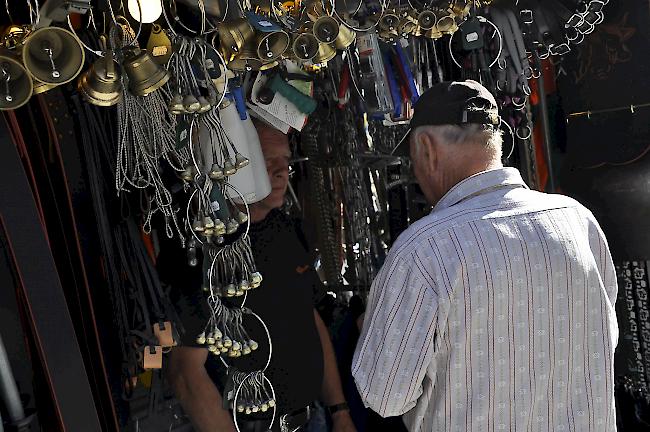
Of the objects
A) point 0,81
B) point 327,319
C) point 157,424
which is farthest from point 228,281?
point 327,319

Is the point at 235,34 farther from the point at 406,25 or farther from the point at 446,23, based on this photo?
the point at 446,23

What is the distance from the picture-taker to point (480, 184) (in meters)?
2.06

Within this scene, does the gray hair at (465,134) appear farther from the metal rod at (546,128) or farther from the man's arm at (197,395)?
the metal rod at (546,128)

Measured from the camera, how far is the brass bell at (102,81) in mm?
1703

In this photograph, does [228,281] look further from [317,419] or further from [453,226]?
[317,419]

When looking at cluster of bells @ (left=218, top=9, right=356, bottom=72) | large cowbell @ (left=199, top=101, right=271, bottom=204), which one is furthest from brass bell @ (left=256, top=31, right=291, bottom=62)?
large cowbell @ (left=199, top=101, right=271, bottom=204)

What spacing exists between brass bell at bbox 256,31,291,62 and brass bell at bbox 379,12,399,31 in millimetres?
501

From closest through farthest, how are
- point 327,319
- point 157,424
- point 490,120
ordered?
point 490,120 < point 157,424 < point 327,319

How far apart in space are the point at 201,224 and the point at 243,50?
418 mm

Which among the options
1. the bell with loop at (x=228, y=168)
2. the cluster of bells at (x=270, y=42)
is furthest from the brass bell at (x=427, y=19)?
the bell with loop at (x=228, y=168)

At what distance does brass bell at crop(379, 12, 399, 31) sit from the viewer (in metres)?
2.38

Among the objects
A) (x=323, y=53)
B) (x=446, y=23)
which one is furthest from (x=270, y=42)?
(x=446, y=23)

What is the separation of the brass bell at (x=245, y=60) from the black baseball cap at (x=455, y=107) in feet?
1.44

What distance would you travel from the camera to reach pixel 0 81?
61.7 inches
